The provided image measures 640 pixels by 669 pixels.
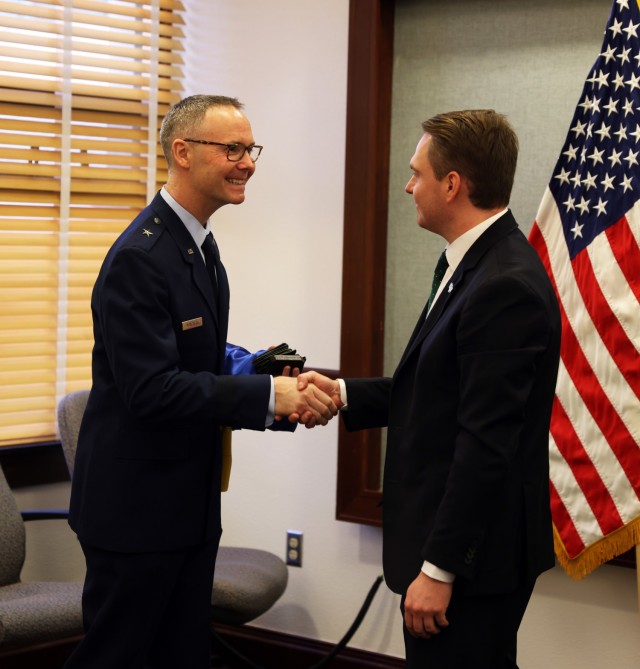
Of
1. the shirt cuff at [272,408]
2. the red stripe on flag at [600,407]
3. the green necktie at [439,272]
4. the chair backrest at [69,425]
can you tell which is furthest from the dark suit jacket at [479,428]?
the chair backrest at [69,425]

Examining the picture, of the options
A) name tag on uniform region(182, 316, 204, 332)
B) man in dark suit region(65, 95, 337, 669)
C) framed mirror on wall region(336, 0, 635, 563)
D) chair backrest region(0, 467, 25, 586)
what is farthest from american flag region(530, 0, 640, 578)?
chair backrest region(0, 467, 25, 586)

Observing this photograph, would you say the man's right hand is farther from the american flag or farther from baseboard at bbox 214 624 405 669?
baseboard at bbox 214 624 405 669

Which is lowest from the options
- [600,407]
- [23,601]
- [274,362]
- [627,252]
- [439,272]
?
[23,601]

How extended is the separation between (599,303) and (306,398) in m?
1.03

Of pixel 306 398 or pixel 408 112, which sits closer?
pixel 306 398

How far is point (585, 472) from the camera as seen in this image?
9.96 feet

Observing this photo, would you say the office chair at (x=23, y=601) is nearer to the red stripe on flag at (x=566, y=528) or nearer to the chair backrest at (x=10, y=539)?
the chair backrest at (x=10, y=539)

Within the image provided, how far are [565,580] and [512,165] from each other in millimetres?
1775

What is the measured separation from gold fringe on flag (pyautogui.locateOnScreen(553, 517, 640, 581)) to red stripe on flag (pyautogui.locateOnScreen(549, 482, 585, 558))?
0.01 meters

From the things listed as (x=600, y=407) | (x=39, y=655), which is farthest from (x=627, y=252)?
(x=39, y=655)

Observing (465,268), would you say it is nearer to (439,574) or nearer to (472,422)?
(472,422)

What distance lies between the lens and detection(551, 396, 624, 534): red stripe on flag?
3.00 m

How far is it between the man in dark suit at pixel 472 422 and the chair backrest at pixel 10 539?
178cm

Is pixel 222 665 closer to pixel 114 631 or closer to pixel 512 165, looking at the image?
pixel 114 631
